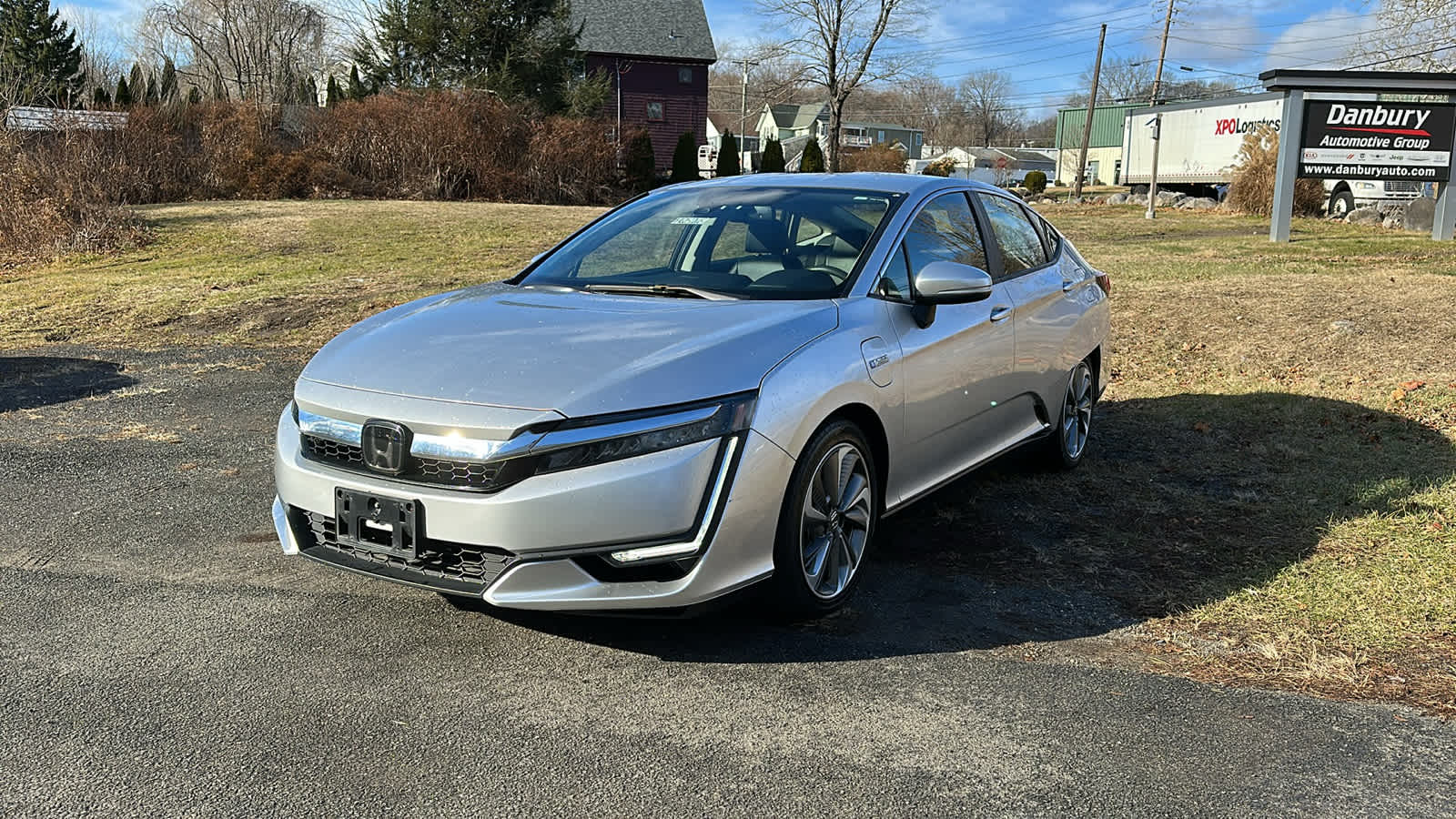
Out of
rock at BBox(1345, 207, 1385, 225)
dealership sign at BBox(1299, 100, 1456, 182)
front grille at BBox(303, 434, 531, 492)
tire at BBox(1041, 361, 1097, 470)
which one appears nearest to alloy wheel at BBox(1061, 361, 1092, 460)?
tire at BBox(1041, 361, 1097, 470)

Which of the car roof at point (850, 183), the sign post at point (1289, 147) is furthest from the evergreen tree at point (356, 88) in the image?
the car roof at point (850, 183)

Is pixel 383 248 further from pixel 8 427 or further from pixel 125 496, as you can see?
pixel 125 496

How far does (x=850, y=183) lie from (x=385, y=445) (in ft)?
8.47

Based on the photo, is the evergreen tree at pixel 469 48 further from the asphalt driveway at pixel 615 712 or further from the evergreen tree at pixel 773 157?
the asphalt driveway at pixel 615 712

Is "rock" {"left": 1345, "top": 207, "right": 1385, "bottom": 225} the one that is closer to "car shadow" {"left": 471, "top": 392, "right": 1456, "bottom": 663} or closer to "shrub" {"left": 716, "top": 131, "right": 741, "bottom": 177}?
"car shadow" {"left": 471, "top": 392, "right": 1456, "bottom": 663}

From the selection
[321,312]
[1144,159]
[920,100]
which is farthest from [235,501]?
[920,100]

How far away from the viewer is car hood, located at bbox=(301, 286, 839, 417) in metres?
3.49

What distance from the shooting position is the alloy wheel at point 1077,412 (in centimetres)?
608

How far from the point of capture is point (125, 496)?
18.0ft

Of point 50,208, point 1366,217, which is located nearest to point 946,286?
point 50,208

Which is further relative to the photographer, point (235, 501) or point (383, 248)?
point (383, 248)

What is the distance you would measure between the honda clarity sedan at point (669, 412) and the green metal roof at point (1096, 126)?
6697 centimetres

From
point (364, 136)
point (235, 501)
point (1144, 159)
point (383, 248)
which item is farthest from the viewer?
Answer: point (1144, 159)

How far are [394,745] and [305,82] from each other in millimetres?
37933
